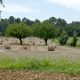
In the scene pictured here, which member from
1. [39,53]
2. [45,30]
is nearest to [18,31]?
[45,30]

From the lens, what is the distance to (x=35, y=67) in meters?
14.7

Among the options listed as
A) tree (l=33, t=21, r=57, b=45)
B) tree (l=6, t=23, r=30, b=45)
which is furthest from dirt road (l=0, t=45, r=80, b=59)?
tree (l=6, t=23, r=30, b=45)

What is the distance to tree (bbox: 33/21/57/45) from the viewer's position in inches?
2968

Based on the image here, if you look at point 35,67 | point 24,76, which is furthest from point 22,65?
point 24,76

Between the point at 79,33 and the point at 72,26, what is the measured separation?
508 cm

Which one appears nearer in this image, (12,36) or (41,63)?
(41,63)

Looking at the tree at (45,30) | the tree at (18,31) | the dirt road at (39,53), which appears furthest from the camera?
the tree at (18,31)

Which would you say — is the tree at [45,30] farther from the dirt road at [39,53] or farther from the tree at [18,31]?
the dirt road at [39,53]

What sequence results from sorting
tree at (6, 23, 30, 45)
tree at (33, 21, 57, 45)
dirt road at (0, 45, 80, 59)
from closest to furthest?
dirt road at (0, 45, 80, 59)
tree at (33, 21, 57, 45)
tree at (6, 23, 30, 45)

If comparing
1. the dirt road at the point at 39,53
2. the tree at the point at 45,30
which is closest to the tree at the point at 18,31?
the tree at the point at 45,30

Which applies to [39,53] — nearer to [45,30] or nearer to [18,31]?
[45,30]

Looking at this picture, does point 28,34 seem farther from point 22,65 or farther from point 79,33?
point 22,65

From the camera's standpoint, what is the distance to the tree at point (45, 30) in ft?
247

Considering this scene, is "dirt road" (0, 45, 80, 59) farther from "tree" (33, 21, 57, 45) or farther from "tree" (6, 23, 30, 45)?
"tree" (6, 23, 30, 45)
